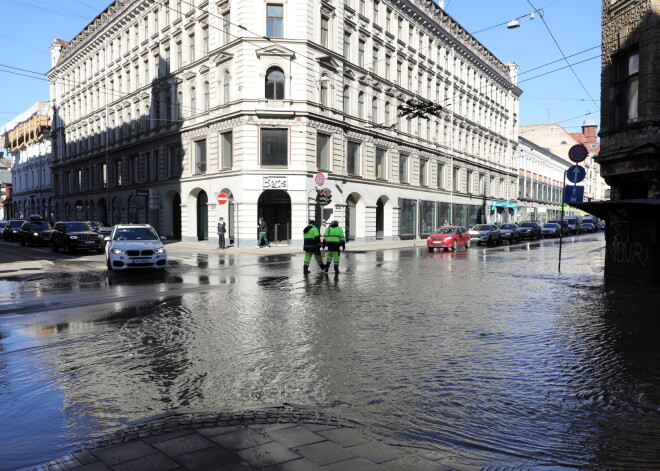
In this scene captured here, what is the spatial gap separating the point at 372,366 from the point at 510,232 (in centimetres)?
3684

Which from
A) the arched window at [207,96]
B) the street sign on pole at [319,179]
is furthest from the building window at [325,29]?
the street sign on pole at [319,179]

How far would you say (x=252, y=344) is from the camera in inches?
267

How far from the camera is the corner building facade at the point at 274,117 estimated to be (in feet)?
101

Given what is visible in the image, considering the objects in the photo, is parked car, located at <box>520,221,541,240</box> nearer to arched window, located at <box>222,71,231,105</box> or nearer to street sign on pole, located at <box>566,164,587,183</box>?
arched window, located at <box>222,71,231,105</box>

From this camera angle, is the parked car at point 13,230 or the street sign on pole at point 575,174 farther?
the parked car at point 13,230

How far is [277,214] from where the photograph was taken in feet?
107

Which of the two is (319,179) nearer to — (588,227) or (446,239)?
(446,239)

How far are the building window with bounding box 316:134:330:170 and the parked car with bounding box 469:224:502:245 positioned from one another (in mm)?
12131

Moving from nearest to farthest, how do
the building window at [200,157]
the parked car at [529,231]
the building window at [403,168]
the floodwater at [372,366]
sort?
1. the floodwater at [372,366]
2. the building window at [200,157]
3. the building window at [403,168]
4. the parked car at [529,231]

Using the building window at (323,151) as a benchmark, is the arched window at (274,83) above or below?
above

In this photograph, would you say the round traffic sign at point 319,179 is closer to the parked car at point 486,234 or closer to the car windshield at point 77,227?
the car windshield at point 77,227

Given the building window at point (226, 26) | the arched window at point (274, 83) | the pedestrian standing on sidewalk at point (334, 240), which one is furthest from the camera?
the building window at point (226, 26)

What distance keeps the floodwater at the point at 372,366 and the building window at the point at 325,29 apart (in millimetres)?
24893

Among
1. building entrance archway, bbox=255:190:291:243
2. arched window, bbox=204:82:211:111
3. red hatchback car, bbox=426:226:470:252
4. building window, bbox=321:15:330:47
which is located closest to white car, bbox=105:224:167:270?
building entrance archway, bbox=255:190:291:243
